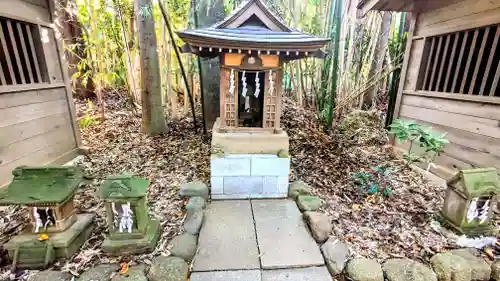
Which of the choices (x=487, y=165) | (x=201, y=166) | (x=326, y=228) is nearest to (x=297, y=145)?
(x=201, y=166)

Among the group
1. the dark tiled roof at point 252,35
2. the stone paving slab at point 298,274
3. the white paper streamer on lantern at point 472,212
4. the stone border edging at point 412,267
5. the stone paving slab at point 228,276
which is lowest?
the stone paving slab at point 298,274

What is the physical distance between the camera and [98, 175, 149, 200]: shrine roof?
7.15 feet

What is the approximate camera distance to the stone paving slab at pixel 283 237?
7.75 ft

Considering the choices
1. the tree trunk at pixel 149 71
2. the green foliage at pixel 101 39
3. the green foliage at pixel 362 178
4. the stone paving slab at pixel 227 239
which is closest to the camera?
the stone paving slab at pixel 227 239

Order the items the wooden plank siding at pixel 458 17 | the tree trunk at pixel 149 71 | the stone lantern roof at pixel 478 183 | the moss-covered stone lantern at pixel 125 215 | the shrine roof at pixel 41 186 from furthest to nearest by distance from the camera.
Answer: the tree trunk at pixel 149 71 → the wooden plank siding at pixel 458 17 → the stone lantern roof at pixel 478 183 → the moss-covered stone lantern at pixel 125 215 → the shrine roof at pixel 41 186

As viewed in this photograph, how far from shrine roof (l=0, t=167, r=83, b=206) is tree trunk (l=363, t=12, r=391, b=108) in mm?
6393

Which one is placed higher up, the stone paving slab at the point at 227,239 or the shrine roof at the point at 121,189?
the shrine roof at the point at 121,189

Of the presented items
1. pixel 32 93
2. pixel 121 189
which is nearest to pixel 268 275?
pixel 121 189

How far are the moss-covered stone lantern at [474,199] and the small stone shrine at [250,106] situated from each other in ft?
6.14

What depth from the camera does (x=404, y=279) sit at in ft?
6.95

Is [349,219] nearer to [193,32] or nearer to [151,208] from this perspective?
[151,208]

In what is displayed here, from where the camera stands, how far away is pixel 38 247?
214 centimetres

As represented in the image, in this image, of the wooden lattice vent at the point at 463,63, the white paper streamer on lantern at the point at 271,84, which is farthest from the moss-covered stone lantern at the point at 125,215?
the wooden lattice vent at the point at 463,63

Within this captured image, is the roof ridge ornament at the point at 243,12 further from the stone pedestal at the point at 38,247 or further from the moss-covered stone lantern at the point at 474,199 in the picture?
the stone pedestal at the point at 38,247
